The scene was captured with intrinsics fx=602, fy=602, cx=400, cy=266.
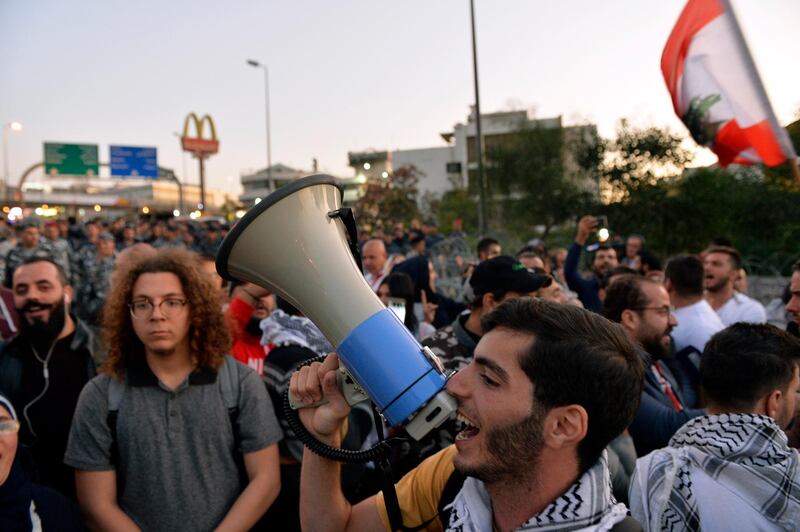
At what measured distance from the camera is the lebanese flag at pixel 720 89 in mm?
2461

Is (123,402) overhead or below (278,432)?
overhead

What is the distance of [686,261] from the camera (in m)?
4.07

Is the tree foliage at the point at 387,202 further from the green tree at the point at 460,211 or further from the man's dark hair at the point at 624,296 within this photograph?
the man's dark hair at the point at 624,296

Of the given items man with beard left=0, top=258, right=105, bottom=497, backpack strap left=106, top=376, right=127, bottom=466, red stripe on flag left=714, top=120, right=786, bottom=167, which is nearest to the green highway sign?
A: man with beard left=0, top=258, right=105, bottom=497

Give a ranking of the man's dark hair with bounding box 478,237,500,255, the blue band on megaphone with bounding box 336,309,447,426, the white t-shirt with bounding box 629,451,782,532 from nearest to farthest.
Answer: the blue band on megaphone with bounding box 336,309,447,426 < the white t-shirt with bounding box 629,451,782,532 < the man's dark hair with bounding box 478,237,500,255

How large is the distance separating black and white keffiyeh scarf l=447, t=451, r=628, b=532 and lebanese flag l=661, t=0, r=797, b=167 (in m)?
1.62

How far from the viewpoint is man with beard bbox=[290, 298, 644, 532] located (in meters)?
1.42

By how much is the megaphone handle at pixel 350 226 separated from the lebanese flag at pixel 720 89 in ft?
5.85

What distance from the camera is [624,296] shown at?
3223 mm

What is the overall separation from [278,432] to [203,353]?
45 centimetres

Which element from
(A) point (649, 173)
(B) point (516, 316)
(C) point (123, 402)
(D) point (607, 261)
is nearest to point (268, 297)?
(C) point (123, 402)

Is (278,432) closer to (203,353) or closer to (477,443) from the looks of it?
(203,353)

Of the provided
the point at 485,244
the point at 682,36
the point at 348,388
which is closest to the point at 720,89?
the point at 682,36

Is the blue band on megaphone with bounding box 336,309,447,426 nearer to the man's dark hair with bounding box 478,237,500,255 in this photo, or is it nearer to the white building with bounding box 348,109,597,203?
the man's dark hair with bounding box 478,237,500,255
